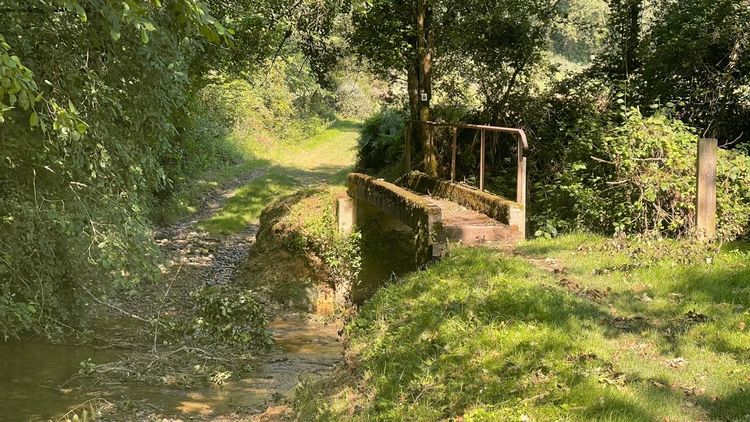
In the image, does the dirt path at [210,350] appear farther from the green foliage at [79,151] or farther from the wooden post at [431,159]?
the wooden post at [431,159]

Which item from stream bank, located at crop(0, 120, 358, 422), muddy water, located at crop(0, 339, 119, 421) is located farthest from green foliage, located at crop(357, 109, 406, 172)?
muddy water, located at crop(0, 339, 119, 421)

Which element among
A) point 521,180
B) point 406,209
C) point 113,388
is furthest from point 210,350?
point 521,180

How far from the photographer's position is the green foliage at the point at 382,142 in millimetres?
21078

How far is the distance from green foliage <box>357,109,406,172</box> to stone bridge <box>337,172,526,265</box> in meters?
7.30

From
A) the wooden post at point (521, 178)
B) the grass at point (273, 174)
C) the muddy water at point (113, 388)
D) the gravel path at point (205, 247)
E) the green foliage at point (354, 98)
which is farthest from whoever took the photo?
the green foliage at point (354, 98)

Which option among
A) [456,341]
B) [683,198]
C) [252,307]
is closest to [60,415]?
[252,307]

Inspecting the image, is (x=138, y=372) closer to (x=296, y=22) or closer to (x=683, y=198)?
(x=683, y=198)

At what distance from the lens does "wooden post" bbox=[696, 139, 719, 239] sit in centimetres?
849

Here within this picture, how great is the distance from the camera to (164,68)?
6793 millimetres

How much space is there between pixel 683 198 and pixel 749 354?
4.24 m

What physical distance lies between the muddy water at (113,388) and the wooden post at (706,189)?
206 inches

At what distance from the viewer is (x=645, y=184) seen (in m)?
9.26

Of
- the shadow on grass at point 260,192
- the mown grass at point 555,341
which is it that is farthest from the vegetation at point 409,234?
the shadow on grass at point 260,192

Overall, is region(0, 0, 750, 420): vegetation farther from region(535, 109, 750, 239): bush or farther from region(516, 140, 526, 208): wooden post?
region(516, 140, 526, 208): wooden post
